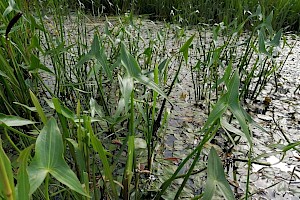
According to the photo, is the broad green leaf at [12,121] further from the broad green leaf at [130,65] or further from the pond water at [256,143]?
the pond water at [256,143]

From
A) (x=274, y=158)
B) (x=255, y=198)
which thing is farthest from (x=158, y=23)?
(x=255, y=198)

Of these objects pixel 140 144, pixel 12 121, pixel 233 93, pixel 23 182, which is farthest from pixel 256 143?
pixel 23 182

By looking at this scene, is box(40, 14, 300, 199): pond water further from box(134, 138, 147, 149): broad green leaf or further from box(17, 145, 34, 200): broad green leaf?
box(17, 145, 34, 200): broad green leaf

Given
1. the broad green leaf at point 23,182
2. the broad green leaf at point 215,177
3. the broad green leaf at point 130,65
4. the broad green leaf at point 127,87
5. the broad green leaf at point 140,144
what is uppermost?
the broad green leaf at point 130,65

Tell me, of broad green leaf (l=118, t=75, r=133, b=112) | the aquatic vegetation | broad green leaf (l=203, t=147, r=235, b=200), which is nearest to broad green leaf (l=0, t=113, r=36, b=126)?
the aquatic vegetation

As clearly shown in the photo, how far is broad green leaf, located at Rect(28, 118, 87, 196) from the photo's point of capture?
0.41 meters

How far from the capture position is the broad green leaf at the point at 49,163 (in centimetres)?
41

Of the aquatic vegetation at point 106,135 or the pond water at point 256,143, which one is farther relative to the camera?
the pond water at point 256,143

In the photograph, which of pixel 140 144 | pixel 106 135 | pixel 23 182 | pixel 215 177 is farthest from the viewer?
pixel 106 135

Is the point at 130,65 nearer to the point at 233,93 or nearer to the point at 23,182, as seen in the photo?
the point at 233,93

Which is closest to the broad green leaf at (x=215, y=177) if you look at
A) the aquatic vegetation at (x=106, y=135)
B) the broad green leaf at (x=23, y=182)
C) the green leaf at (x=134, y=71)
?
the aquatic vegetation at (x=106, y=135)

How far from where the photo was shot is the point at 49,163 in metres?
0.42

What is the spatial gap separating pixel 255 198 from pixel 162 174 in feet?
0.83

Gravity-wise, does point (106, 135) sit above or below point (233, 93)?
below
